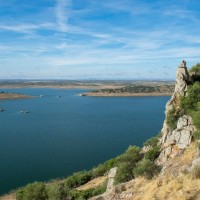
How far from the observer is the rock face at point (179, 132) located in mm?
22125

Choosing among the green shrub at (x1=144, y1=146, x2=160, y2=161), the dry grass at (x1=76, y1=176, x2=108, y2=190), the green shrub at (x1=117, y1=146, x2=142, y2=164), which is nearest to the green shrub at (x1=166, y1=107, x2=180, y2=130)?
the green shrub at (x1=144, y1=146, x2=160, y2=161)

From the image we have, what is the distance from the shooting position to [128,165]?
80.3 ft

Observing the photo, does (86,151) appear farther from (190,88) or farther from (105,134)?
(190,88)

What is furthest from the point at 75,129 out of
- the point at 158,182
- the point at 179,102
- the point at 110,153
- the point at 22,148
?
the point at 158,182

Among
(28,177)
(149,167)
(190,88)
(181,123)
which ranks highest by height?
(190,88)

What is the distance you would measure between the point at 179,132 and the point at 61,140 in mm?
38355

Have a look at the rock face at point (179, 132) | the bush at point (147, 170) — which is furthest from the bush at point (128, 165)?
the bush at point (147, 170)

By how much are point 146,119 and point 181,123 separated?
6094cm

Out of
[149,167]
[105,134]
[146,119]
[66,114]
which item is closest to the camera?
[149,167]

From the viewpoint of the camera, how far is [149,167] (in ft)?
66.4

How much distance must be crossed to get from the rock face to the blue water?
17.4 metres

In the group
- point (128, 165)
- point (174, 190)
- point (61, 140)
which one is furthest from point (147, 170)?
point (61, 140)

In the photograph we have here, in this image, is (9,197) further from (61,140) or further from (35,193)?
(61,140)

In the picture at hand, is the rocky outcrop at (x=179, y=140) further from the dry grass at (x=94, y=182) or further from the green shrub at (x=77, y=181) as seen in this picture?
the green shrub at (x=77, y=181)
